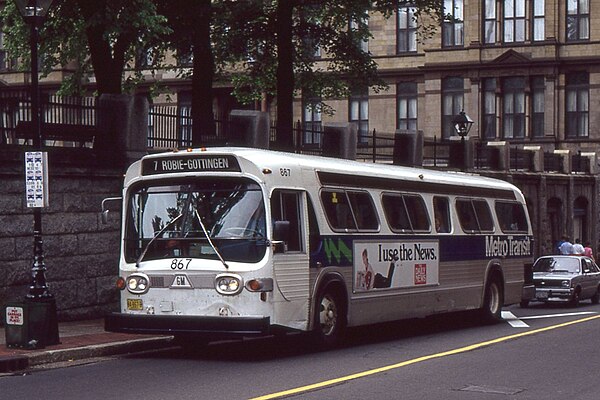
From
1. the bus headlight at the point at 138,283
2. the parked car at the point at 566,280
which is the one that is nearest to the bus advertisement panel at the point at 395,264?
the bus headlight at the point at 138,283

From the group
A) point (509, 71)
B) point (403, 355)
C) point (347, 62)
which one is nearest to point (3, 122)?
point (403, 355)

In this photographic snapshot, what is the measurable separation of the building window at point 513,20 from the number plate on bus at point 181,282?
135ft

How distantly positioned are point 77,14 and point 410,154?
45.7ft

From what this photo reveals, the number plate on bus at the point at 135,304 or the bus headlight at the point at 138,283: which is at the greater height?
the bus headlight at the point at 138,283

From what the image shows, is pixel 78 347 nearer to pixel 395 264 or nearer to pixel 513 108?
pixel 395 264

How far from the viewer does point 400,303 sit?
66.1 ft

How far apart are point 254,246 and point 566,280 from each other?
17528 millimetres

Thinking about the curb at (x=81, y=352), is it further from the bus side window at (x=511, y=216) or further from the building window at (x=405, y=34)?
the building window at (x=405, y=34)

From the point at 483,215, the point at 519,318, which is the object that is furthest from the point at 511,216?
the point at 519,318

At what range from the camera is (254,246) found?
16.3m

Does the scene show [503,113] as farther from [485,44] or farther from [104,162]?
[104,162]

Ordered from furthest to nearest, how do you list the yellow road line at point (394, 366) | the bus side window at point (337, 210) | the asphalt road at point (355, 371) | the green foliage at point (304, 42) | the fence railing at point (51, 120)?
the green foliage at point (304, 42), the fence railing at point (51, 120), the bus side window at point (337, 210), the asphalt road at point (355, 371), the yellow road line at point (394, 366)

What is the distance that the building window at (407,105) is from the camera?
5831cm

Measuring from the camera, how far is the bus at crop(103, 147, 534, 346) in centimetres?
1623
